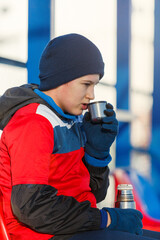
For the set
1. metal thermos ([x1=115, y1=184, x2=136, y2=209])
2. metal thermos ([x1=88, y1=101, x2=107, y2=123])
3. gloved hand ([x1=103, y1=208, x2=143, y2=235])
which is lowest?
metal thermos ([x1=115, y1=184, x2=136, y2=209])

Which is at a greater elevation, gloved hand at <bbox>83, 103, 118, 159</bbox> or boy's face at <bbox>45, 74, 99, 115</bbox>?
boy's face at <bbox>45, 74, 99, 115</bbox>

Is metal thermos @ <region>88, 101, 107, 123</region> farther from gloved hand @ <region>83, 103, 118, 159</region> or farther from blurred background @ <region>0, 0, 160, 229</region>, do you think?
blurred background @ <region>0, 0, 160, 229</region>

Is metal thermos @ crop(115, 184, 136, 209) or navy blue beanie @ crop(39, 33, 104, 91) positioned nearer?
navy blue beanie @ crop(39, 33, 104, 91)

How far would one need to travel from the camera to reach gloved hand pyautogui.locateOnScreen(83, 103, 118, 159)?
1.34 metres

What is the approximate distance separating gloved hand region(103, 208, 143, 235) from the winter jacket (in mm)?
77

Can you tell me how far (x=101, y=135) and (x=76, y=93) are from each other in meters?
0.21

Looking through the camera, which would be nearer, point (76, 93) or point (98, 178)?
point (76, 93)

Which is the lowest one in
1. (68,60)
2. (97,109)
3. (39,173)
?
(39,173)

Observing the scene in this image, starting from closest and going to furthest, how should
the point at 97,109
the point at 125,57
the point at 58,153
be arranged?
1. the point at 58,153
2. the point at 97,109
3. the point at 125,57

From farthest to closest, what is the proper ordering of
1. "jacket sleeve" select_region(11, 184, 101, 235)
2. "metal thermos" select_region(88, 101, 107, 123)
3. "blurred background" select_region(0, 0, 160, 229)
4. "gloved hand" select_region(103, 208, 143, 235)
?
1. "blurred background" select_region(0, 0, 160, 229)
2. "metal thermos" select_region(88, 101, 107, 123)
3. "gloved hand" select_region(103, 208, 143, 235)
4. "jacket sleeve" select_region(11, 184, 101, 235)

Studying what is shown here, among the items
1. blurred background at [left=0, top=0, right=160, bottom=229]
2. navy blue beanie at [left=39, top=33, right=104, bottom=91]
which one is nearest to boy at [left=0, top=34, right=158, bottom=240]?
navy blue beanie at [left=39, top=33, right=104, bottom=91]

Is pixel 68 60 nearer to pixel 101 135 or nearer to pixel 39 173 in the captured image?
pixel 101 135

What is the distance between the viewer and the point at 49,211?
40.7 inches

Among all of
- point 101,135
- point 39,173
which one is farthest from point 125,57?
point 39,173
